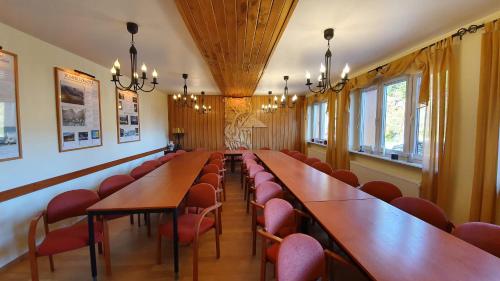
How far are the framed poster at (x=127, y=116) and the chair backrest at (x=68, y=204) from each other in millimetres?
2295

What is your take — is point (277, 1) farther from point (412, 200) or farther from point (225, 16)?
point (412, 200)

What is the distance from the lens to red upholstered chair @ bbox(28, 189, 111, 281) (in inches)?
71.0

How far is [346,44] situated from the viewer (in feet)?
9.50

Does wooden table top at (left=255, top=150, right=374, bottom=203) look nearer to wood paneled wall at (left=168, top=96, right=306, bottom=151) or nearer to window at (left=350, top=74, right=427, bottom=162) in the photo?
window at (left=350, top=74, right=427, bottom=162)

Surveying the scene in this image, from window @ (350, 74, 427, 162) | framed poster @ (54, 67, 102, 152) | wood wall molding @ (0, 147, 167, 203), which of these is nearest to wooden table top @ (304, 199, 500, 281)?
window @ (350, 74, 427, 162)

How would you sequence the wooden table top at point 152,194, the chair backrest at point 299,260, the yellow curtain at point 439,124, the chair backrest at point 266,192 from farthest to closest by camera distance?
the yellow curtain at point 439,124, the chair backrest at point 266,192, the wooden table top at point 152,194, the chair backrest at point 299,260

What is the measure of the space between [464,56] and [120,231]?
4.94 metres

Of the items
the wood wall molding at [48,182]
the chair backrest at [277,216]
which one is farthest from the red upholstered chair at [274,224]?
the wood wall molding at [48,182]

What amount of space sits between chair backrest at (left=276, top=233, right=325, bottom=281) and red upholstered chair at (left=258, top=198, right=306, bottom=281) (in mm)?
427

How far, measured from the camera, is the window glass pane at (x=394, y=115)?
358 centimetres

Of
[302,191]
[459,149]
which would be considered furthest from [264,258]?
[459,149]

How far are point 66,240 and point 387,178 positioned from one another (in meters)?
4.23

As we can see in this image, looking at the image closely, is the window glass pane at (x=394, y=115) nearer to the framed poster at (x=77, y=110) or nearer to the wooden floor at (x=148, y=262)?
the wooden floor at (x=148, y=262)

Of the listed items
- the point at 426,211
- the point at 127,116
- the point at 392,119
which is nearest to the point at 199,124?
the point at 127,116
